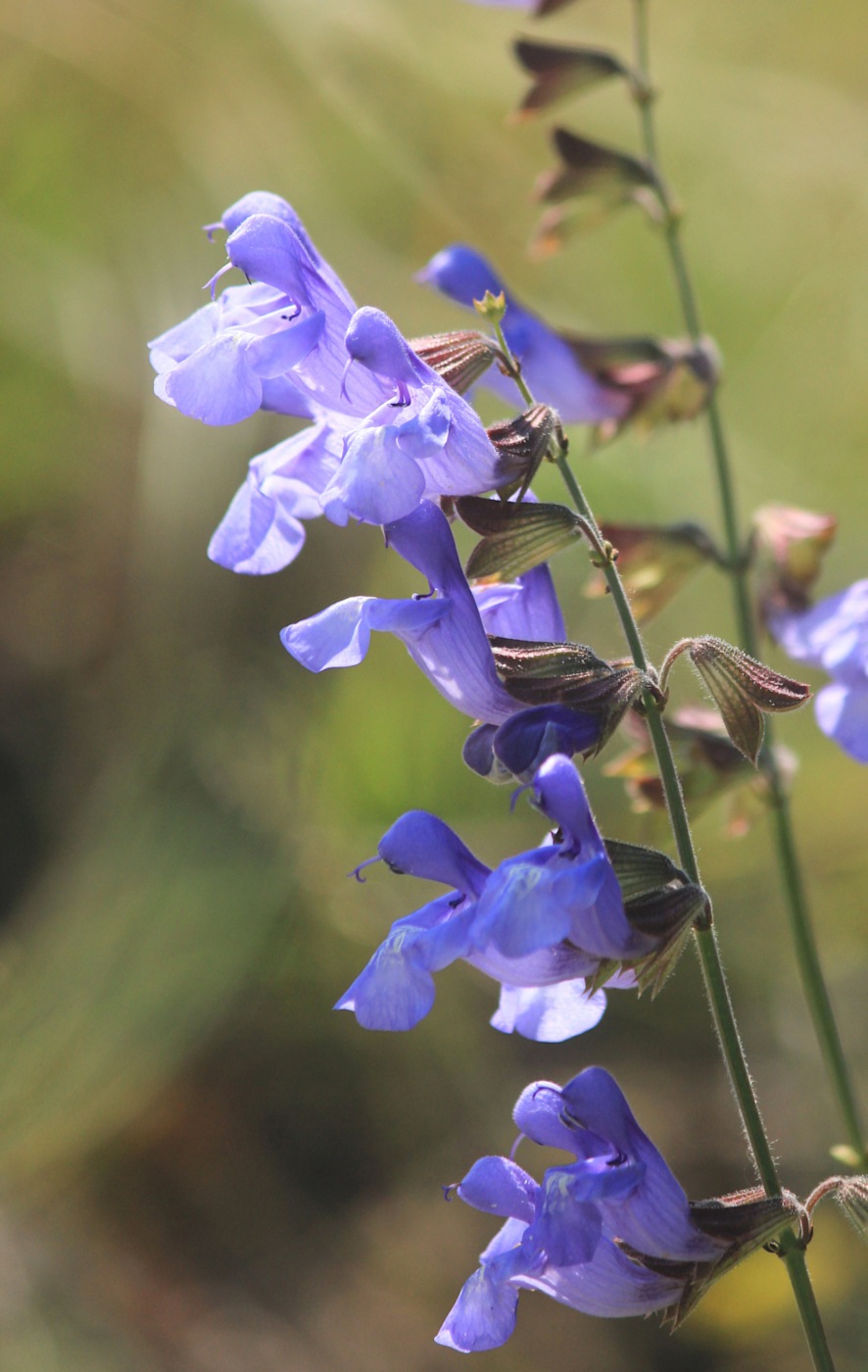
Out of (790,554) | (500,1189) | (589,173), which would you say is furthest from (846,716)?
(589,173)

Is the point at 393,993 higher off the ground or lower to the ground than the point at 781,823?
higher

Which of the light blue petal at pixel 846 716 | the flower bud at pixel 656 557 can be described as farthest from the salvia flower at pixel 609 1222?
the flower bud at pixel 656 557

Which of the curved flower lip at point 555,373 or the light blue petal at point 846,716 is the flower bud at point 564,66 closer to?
the curved flower lip at point 555,373

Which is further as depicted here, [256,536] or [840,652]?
[840,652]

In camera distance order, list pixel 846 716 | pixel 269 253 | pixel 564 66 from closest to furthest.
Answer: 1. pixel 269 253
2. pixel 846 716
3. pixel 564 66

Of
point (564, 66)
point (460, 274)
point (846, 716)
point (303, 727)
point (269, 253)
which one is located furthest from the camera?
point (303, 727)

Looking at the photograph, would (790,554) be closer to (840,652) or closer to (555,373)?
(840,652)
